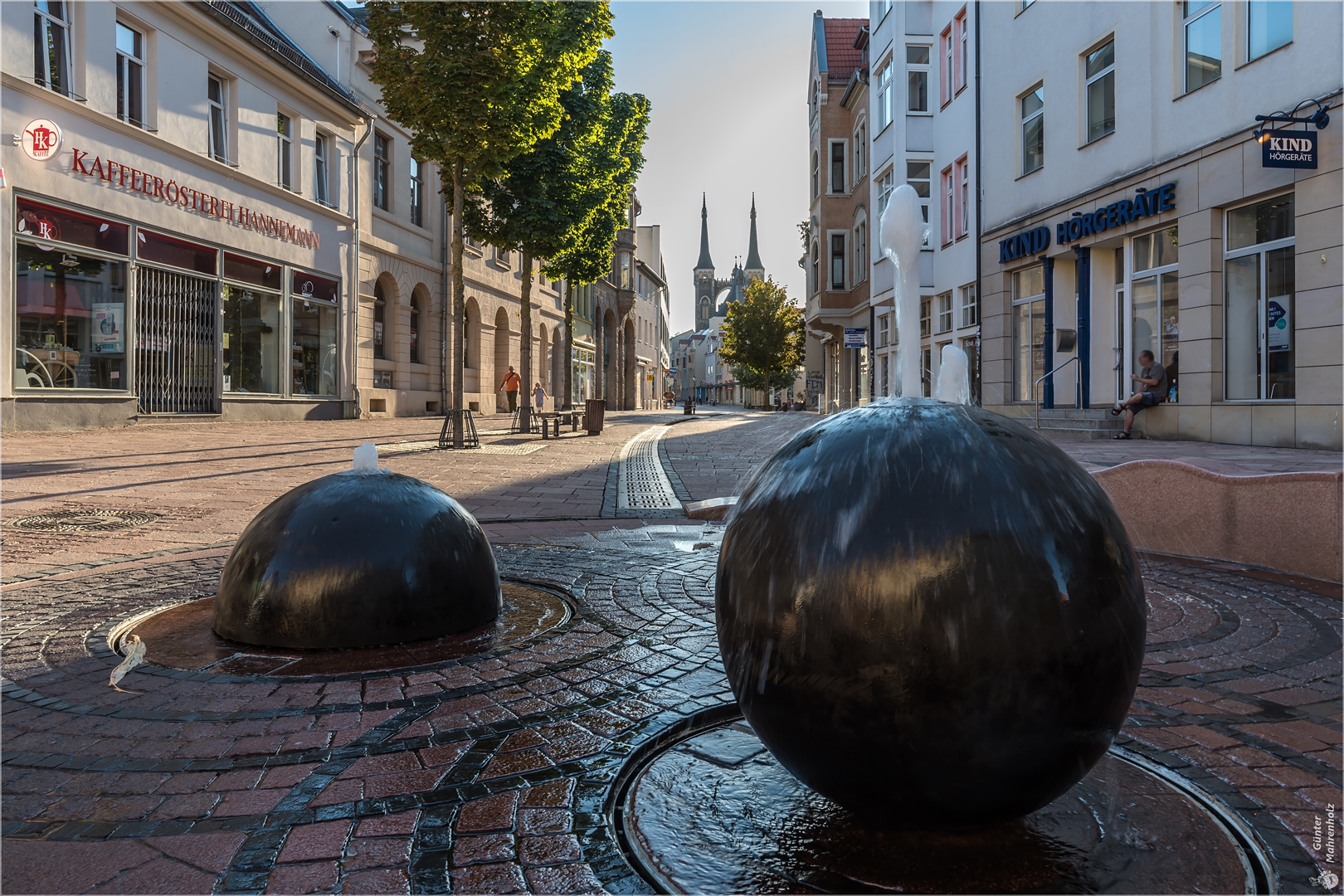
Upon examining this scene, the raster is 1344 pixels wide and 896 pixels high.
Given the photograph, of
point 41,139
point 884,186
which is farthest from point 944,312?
point 41,139

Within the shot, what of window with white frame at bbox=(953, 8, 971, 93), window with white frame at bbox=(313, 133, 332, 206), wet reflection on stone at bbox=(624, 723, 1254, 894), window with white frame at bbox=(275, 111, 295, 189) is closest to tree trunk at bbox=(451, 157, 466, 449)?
window with white frame at bbox=(275, 111, 295, 189)

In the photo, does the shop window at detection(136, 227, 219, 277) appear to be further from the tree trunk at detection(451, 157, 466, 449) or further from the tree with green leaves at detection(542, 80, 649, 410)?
the tree with green leaves at detection(542, 80, 649, 410)

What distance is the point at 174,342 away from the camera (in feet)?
61.1

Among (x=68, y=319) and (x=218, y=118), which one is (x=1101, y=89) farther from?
(x=68, y=319)

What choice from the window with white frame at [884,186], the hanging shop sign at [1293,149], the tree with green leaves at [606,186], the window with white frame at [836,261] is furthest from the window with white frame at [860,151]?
the hanging shop sign at [1293,149]

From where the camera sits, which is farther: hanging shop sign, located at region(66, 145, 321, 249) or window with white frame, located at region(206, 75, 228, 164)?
window with white frame, located at region(206, 75, 228, 164)

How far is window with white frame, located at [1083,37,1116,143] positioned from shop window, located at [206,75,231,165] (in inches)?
759

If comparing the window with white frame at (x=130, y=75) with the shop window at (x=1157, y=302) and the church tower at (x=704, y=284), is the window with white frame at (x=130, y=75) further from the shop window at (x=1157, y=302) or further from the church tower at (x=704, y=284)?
the church tower at (x=704, y=284)

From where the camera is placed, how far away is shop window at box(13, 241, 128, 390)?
48.8 ft

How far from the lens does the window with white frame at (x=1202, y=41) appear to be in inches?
523

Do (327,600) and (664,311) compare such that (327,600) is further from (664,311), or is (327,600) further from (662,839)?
(664,311)

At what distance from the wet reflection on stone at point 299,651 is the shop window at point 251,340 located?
60.5ft

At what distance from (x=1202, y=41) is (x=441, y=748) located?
16.2m

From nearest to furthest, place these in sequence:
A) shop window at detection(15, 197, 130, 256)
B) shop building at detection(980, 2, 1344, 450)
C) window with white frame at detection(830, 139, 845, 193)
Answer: shop building at detection(980, 2, 1344, 450)
shop window at detection(15, 197, 130, 256)
window with white frame at detection(830, 139, 845, 193)
